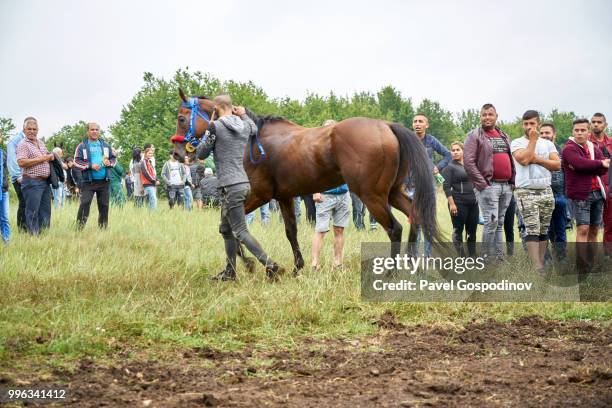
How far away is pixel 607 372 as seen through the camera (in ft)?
13.8

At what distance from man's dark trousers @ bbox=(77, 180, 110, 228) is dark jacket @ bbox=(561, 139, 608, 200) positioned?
7586 mm

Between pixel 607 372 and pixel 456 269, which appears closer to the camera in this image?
pixel 607 372

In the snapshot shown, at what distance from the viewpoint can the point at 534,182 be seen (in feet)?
26.6

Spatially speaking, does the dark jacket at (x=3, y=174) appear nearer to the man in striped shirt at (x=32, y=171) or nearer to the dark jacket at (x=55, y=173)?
the man in striped shirt at (x=32, y=171)

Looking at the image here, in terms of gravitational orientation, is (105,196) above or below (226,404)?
above

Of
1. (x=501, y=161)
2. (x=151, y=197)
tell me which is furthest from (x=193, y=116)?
(x=151, y=197)

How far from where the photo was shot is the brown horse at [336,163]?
7910 millimetres

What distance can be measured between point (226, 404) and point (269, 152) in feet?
17.2

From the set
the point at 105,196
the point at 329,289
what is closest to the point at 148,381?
the point at 329,289

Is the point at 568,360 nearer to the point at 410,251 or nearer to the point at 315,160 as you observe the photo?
the point at 410,251

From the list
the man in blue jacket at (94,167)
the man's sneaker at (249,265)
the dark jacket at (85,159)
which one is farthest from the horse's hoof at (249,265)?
the dark jacket at (85,159)

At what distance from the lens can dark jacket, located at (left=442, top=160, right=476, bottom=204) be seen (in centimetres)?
926

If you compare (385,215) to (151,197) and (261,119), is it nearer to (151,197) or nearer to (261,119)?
(261,119)

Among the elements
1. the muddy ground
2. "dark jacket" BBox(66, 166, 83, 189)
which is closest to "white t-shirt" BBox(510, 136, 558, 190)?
the muddy ground
